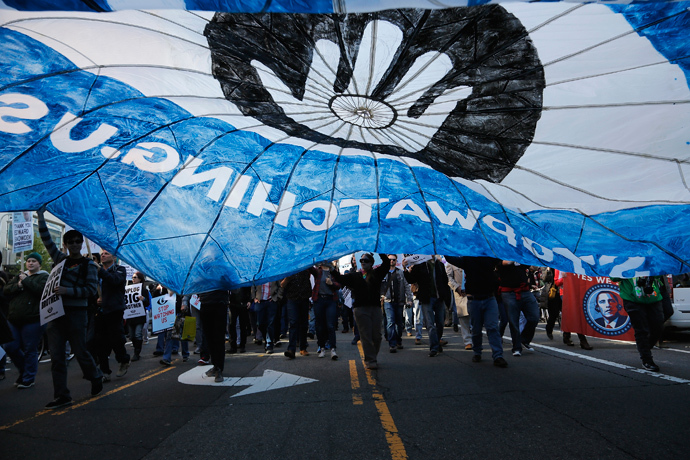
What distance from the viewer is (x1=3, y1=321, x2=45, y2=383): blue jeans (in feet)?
24.5

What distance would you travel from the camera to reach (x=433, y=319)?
10.0 metres

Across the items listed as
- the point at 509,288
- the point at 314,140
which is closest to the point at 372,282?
the point at 509,288

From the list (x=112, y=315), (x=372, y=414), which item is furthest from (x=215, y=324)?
(x=372, y=414)

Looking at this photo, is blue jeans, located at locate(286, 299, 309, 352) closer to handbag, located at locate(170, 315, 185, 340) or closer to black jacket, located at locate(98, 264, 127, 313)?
handbag, located at locate(170, 315, 185, 340)

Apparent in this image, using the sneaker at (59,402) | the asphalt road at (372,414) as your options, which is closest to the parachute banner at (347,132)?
the asphalt road at (372,414)

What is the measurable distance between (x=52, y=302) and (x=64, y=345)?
596mm

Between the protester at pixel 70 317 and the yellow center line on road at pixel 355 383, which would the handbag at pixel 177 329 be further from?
the yellow center line on road at pixel 355 383

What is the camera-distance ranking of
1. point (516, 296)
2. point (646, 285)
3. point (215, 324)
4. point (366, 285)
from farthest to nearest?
point (516, 296) → point (366, 285) → point (215, 324) → point (646, 285)

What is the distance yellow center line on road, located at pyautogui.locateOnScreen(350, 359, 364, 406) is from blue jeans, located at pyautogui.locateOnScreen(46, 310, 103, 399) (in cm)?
357

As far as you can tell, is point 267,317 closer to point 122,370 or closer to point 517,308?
point 122,370

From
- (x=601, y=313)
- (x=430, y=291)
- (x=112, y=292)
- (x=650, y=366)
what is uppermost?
(x=112, y=292)

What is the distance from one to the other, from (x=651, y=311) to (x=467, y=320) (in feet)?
14.6

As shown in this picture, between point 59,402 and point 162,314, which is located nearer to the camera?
point 59,402

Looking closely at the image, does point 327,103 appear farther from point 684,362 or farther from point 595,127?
point 684,362
